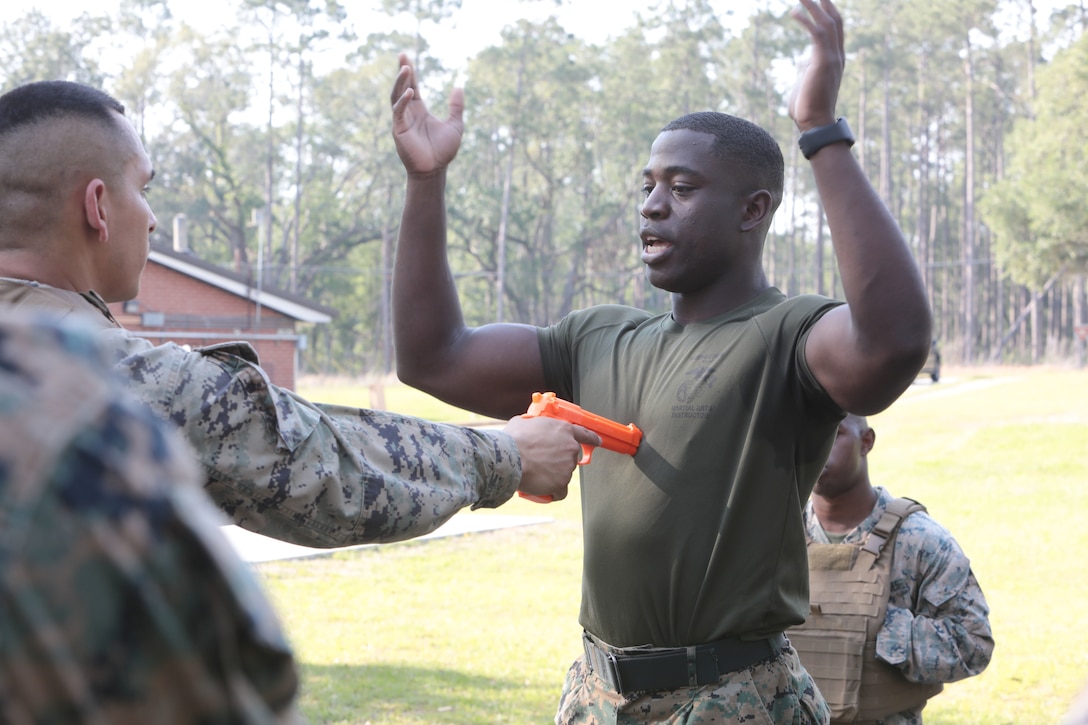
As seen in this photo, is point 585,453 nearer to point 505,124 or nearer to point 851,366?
point 851,366

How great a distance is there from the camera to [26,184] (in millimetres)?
2189

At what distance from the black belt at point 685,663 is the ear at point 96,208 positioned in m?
1.43

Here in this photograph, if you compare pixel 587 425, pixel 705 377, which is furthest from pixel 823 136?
pixel 587 425

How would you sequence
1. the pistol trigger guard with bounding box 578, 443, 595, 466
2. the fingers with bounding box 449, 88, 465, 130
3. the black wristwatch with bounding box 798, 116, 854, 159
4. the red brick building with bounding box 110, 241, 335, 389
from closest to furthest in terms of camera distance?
the black wristwatch with bounding box 798, 116, 854, 159, the pistol trigger guard with bounding box 578, 443, 595, 466, the fingers with bounding box 449, 88, 465, 130, the red brick building with bounding box 110, 241, 335, 389

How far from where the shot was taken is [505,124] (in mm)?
60312

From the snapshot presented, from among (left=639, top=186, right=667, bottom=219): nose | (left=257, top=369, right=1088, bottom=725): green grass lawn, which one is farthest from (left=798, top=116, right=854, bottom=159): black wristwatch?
(left=257, top=369, right=1088, bottom=725): green grass lawn

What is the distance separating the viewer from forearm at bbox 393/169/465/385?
2.99 m

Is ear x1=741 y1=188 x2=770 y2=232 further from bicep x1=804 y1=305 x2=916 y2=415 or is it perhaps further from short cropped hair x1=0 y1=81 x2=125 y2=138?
short cropped hair x1=0 y1=81 x2=125 y2=138

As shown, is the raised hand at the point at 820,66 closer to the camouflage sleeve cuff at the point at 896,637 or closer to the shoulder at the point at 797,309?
the shoulder at the point at 797,309

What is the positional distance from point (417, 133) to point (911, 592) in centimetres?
225

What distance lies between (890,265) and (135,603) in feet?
6.29

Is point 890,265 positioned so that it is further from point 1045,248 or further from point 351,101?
point 351,101

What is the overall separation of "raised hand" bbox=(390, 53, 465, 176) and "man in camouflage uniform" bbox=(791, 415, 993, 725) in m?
1.54

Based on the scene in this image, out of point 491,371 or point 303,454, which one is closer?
point 303,454
